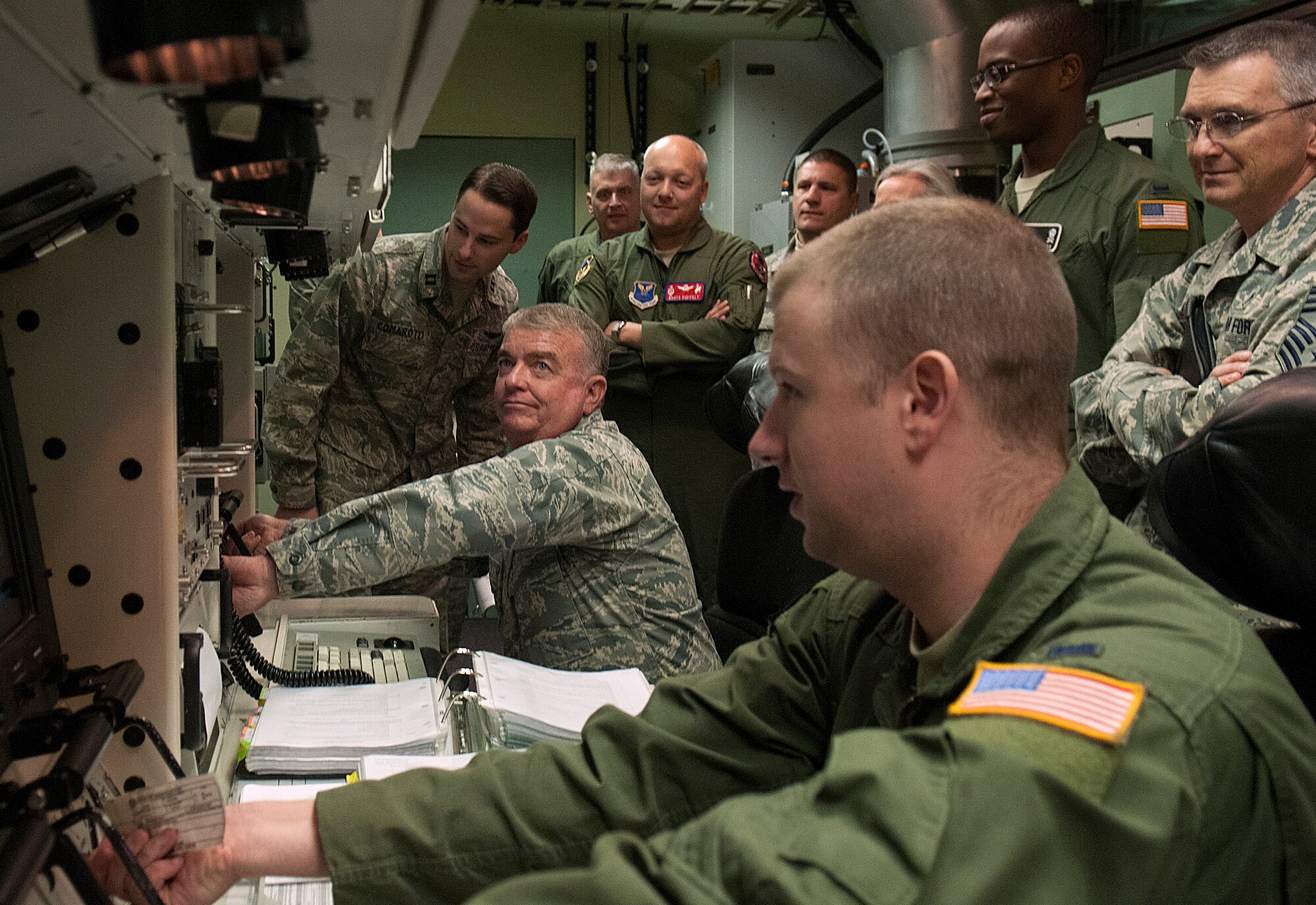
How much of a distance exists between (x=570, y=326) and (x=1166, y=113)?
1.95m

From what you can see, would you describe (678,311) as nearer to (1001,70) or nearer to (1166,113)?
(1001,70)

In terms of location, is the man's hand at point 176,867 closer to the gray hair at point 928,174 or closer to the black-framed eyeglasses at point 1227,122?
the black-framed eyeglasses at point 1227,122

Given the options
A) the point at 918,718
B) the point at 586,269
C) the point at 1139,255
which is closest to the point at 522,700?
the point at 918,718

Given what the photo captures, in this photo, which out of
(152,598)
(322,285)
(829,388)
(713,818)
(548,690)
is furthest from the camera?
Answer: (322,285)

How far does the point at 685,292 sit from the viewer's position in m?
3.54

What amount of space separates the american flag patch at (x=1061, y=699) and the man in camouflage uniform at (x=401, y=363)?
229 cm

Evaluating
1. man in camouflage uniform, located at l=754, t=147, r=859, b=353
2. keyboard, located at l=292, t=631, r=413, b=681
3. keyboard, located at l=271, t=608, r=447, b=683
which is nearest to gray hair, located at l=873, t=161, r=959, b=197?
man in camouflage uniform, located at l=754, t=147, r=859, b=353

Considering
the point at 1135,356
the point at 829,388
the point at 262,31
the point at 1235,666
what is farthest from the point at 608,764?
the point at 1135,356

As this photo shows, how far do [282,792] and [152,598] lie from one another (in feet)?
0.90

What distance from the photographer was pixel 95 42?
0.66 m

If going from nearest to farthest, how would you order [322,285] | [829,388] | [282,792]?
[829,388] < [282,792] < [322,285]

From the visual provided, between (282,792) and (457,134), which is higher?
(457,134)

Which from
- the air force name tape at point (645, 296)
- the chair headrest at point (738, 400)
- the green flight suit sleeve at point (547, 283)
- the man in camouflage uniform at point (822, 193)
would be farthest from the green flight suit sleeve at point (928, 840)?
the green flight suit sleeve at point (547, 283)

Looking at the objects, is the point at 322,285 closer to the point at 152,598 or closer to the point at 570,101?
the point at 152,598
